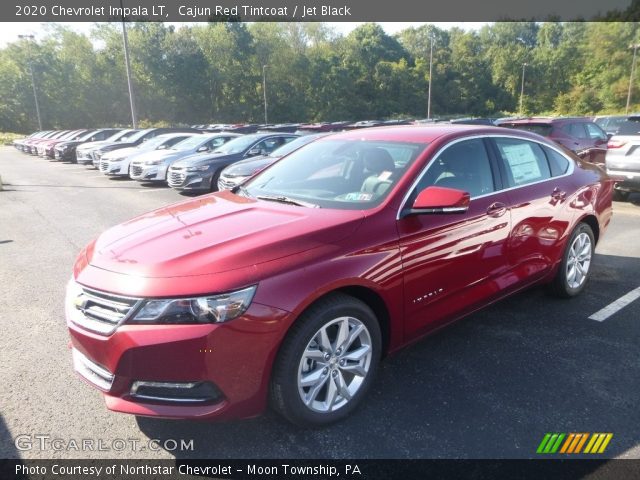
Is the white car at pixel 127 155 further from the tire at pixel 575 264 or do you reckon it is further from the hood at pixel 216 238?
the tire at pixel 575 264

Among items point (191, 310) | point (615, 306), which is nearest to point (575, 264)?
point (615, 306)

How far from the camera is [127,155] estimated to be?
14805mm

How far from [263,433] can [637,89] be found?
6998 cm

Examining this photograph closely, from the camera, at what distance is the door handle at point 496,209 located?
11.5 feet

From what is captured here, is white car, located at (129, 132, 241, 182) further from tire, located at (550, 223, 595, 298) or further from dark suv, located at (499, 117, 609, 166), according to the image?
tire, located at (550, 223, 595, 298)

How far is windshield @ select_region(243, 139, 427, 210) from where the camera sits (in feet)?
10.4

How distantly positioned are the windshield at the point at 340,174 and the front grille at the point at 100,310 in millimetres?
1365

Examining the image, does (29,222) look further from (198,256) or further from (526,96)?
(526,96)

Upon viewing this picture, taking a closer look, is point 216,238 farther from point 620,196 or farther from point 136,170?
point 136,170

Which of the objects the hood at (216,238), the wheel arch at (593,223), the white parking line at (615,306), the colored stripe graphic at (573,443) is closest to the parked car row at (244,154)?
the wheel arch at (593,223)

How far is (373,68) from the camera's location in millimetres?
73562

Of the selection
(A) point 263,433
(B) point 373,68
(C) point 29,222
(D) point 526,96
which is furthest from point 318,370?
(D) point 526,96

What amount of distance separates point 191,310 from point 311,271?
24.8 inches

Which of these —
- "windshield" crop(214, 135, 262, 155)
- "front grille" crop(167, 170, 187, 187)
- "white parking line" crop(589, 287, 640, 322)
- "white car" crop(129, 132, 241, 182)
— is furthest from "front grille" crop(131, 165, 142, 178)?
"white parking line" crop(589, 287, 640, 322)
